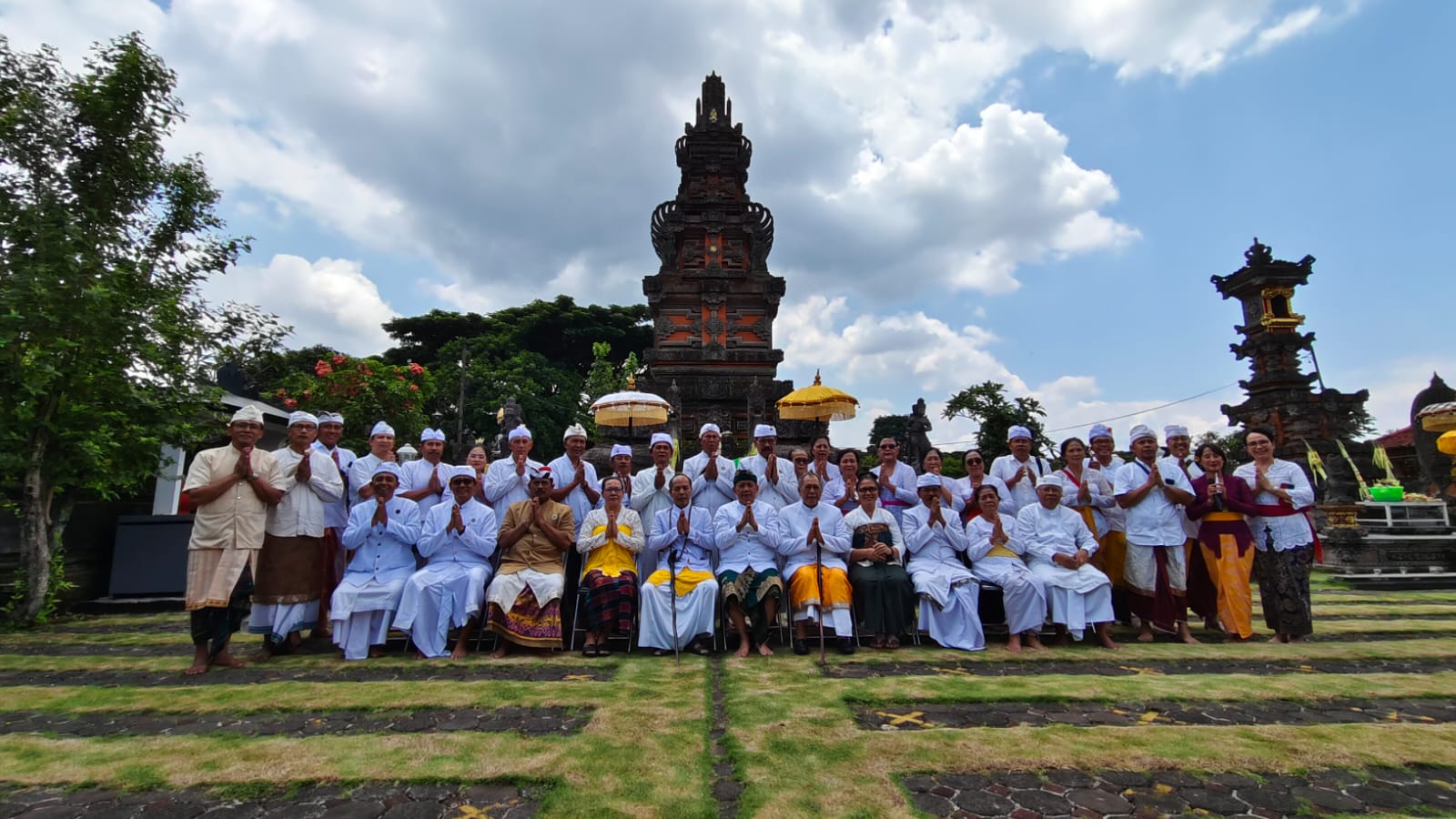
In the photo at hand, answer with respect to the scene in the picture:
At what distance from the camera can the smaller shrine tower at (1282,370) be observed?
22375mm

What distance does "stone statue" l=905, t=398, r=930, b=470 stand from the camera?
12.4 meters

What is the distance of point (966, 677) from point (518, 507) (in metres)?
3.92

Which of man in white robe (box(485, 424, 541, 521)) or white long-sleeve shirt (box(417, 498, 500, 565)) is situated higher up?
man in white robe (box(485, 424, 541, 521))

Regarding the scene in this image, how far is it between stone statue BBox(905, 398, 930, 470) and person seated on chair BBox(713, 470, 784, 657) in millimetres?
6798

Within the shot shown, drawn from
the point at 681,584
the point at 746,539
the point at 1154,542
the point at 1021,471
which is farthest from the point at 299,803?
the point at 1154,542

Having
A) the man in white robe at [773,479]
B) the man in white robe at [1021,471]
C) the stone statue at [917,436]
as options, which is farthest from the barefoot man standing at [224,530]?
the stone statue at [917,436]

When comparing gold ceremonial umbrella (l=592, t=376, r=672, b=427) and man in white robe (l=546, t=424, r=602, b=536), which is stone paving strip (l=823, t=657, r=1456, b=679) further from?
gold ceremonial umbrella (l=592, t=376, r=672, b=427)

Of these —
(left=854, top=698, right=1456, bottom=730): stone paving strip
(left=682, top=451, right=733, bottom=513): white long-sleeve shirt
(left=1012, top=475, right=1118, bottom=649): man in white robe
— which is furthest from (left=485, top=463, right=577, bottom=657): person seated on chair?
(left=1012, top=475, right=1118, bottom=649): man in white robe

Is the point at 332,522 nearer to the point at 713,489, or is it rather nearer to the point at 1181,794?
the point at 713,489

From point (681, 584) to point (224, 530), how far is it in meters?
3.52

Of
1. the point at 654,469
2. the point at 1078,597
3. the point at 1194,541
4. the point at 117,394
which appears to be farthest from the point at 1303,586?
the point at 117,394

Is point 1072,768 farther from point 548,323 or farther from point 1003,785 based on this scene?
point 548,323

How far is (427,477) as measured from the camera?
20.9 feet

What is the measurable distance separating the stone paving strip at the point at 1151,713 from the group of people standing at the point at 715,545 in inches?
63.9
